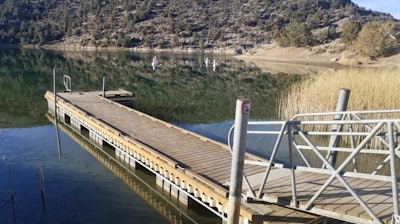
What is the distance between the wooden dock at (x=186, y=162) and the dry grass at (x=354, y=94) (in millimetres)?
6201

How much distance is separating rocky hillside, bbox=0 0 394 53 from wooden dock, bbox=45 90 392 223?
58.6 meters

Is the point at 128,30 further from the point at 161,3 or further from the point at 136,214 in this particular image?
the point at 136,214

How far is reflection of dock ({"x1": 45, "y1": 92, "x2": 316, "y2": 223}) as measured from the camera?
763 centimetres

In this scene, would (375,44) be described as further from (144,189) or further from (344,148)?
(344,148)

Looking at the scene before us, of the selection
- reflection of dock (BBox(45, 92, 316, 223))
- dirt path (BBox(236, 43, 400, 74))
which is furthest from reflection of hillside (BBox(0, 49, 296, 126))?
dirt path (BBox(236, 43, 400, 74))

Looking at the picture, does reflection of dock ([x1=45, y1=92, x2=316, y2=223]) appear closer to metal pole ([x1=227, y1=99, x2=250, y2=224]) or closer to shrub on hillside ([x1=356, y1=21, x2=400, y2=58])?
metal pole ([x1=227, y1=99, x2=250, y2=224])

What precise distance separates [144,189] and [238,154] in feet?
17.1

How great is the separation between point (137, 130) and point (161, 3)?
329 feet

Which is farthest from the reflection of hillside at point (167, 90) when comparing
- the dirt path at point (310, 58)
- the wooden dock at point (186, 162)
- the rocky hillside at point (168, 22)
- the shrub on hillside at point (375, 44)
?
the rocky hillside at point (168, 22)

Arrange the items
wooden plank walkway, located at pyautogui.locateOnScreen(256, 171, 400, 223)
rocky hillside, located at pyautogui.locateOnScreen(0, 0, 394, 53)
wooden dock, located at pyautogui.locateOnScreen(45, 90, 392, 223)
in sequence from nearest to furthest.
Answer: wooden plank walkway, located at pyautogui.locateOnScreen(256, 171, 400, 223)
wooden dock, located at pyautogui.locateOnScreen(45, 90, 392, 223)
rocky hillside, located at pyautogui.locateOnScreen(0, 0, 394, 53)

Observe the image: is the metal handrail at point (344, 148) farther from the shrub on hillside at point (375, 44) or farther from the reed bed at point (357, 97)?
the shrub on hillside at point (375, 44)

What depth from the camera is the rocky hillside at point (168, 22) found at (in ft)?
276

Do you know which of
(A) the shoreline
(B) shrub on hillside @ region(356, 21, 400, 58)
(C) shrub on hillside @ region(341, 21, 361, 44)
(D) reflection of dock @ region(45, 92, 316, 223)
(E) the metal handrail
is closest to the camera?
(E) the metal handrail

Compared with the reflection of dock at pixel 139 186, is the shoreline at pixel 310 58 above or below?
above
